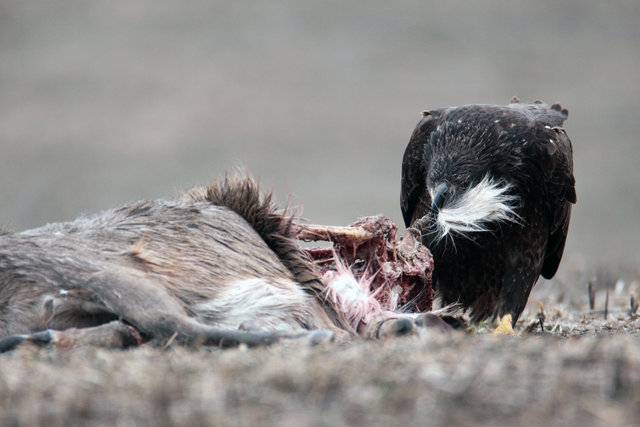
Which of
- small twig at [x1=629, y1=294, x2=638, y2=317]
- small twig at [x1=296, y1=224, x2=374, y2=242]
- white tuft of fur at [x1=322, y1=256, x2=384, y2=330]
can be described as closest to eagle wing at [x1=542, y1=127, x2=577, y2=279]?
small twig at [x1=629, y1=294, x2=638, y2=317]

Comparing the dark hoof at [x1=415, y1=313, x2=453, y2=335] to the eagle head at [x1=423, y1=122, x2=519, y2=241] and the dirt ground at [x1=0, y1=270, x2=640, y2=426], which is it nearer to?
the dirt ground at [x1=0, y1=270, x2=640, y2=426]

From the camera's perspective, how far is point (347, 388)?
1.72 metres

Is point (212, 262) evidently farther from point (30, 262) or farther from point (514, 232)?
point (514, 232)

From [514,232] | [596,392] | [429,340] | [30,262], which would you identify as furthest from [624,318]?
[30,262]

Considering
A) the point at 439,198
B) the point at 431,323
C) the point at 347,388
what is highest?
the point at 439,198

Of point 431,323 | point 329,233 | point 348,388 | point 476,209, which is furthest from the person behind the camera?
point 476,209

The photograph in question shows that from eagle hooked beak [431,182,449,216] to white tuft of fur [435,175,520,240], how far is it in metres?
0.03

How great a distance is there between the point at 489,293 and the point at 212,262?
2924 millimetres

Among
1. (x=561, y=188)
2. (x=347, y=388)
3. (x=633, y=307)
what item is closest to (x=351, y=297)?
(x=347, y=388)

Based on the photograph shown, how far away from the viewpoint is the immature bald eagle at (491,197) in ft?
15.4

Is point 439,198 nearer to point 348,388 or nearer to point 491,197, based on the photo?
point 491,197

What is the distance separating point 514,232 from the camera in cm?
504

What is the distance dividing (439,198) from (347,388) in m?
3.01

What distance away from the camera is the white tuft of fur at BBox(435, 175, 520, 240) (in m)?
4.54
